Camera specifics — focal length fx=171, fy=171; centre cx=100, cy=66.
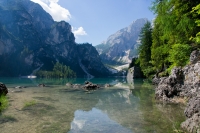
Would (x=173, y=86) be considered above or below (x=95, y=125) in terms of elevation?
above

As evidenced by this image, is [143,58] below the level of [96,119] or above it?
above

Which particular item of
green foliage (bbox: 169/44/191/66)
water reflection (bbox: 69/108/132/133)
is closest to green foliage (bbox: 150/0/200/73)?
green foliage (bbox: 169/44/191/66)

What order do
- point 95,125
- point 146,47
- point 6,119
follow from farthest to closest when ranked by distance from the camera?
1. point 146,47
2. point 6,119
3. point 95,125

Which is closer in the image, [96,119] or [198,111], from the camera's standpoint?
[198,111]

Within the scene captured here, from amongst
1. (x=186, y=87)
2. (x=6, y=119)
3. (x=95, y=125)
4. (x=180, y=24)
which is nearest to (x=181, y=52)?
(x=180, y=24)

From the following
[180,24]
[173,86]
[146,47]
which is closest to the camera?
[180,24]

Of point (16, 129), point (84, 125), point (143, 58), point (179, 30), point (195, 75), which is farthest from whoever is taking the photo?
point (143, 58)

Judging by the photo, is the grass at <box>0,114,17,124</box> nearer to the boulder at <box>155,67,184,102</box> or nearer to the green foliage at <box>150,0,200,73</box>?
the boulder at <box>155,67,184,102</box>

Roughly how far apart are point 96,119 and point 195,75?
979 centimetres

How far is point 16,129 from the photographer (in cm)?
1006

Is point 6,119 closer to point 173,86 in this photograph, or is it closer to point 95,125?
point 95,125

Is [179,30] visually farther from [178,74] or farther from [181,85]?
[181,85]

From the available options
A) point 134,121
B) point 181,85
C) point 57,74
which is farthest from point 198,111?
point 57,74

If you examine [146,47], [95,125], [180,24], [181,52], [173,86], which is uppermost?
[146,47]
